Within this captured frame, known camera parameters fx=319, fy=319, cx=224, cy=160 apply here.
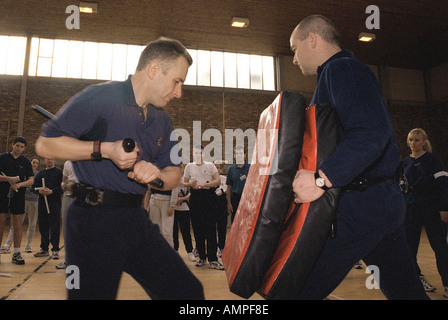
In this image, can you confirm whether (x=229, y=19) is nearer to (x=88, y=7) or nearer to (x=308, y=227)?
(x=88, y=7)

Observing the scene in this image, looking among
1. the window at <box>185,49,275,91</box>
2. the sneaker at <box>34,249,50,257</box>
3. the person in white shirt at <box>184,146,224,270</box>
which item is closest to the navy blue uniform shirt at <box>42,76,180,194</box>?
the person in white shirt at <box>184,146,224,270</box>

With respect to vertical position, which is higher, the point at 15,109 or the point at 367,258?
the point at 15,109

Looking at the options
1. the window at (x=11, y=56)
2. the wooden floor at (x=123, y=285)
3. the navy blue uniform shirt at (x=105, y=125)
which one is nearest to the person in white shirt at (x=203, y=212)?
the wooden floor at (x=123, y=285)

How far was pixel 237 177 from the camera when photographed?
581cm

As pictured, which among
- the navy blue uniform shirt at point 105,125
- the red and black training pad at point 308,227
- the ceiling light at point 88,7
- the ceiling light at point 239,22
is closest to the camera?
the red and black training pad at point 308,227

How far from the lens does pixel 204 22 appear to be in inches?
413

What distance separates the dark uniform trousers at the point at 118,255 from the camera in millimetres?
1184

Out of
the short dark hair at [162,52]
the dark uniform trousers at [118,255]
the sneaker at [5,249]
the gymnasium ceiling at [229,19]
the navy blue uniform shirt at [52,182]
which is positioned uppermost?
the gymnasium ceiling at [229,19]

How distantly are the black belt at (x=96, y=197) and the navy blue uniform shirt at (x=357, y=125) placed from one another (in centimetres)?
82

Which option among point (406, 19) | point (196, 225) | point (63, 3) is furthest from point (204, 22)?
point (196, 225)

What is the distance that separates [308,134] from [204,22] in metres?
10.3

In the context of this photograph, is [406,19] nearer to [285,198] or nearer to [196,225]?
[196,225]

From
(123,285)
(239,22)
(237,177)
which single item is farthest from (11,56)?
(123,285)

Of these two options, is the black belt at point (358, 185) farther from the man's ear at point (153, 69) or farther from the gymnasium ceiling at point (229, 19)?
the gymnasium ceiling at point (229, 19)
